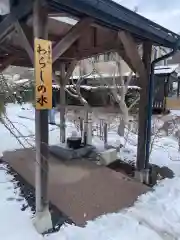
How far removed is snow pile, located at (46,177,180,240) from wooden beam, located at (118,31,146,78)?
2130mm

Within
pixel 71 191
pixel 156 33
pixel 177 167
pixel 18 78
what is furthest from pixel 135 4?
pixel 18 78

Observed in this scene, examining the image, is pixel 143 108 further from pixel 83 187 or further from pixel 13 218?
pixel 13 218

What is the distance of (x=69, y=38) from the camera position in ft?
→ 8.87

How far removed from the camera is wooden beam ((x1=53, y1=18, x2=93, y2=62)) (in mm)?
2643

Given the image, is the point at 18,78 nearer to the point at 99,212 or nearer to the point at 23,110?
the point at 23,110

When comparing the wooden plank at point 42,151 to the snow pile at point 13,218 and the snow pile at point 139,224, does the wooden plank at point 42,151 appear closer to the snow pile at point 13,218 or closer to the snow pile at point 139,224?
the snow pile at point 13,218

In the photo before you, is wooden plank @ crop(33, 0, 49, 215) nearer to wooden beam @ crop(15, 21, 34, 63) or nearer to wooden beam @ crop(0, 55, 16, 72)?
wooden beam @ crop(15, 21, 34, 63)

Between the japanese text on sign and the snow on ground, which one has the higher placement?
the japanese text on sign

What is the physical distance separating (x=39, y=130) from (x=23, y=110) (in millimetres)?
11352

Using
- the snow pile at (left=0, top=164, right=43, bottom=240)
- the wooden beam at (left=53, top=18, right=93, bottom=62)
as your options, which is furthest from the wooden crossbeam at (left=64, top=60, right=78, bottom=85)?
the snow pile at (left=0, top=164, right=43, bottom=240)

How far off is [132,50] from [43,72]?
172cm

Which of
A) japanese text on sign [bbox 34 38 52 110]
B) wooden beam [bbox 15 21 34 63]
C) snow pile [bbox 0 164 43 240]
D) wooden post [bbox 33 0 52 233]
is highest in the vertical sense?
wooden beam [bbox 15 21 34 63]

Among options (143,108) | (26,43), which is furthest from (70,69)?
(26,43)

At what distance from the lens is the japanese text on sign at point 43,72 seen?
2.38m
